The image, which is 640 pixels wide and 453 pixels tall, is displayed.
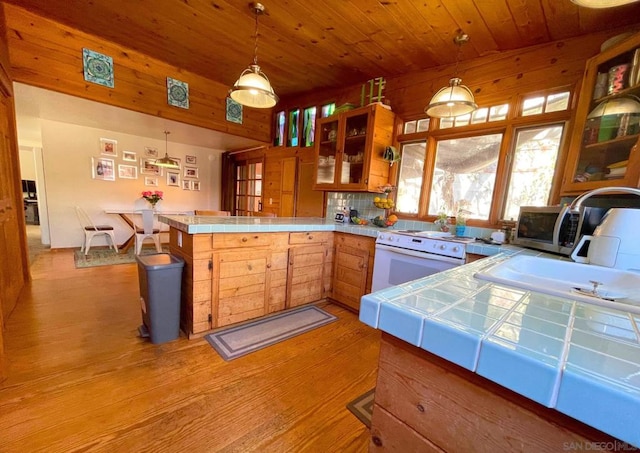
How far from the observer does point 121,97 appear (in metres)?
2.91

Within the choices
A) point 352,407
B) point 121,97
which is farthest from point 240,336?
point 121,97

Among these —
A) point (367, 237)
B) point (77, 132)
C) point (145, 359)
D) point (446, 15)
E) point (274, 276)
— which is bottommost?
point (145, 359)

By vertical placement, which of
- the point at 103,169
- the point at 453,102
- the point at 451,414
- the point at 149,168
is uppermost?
the point at 453,102

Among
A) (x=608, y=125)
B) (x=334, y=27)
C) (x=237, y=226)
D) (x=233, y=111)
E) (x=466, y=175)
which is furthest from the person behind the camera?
(x=233, y=111)

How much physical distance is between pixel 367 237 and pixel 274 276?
0.98 m

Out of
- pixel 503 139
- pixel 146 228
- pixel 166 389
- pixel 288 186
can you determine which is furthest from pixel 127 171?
pixel 503 139

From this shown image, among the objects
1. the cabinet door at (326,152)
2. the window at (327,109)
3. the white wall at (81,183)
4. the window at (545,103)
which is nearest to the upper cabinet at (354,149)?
the cabinet door at (326,152)

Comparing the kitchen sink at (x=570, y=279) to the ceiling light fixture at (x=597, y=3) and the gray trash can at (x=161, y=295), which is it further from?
the gray trash can at (x=161, y=295)

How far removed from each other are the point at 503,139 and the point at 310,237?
6.61 feet

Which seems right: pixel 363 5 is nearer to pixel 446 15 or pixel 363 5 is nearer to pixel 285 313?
pixel 446 15

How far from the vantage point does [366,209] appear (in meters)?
3.14

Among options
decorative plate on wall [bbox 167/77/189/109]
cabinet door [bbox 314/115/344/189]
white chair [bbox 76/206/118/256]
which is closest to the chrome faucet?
cabinet door [bbox 314/115/344/189]

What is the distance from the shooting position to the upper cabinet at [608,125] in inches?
55.8

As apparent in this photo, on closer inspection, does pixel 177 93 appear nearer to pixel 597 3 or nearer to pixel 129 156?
pixel 129 156
